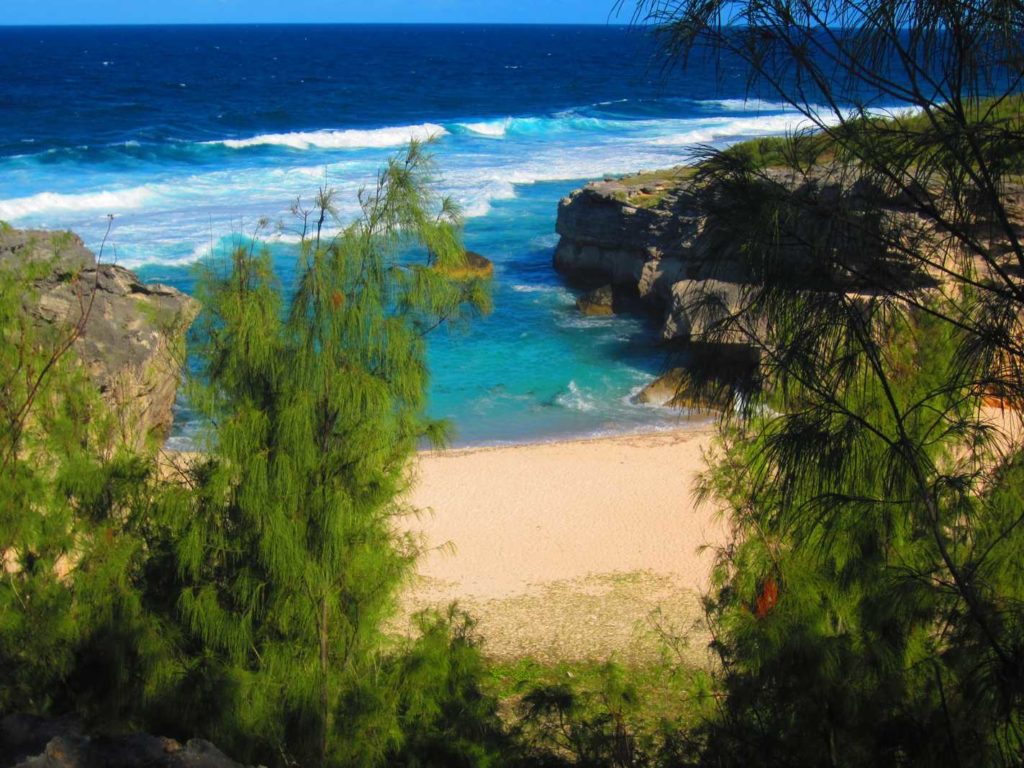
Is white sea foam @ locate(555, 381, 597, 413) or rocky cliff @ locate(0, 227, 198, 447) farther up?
rocky cliff @ locate(0, 227, 198, 447)

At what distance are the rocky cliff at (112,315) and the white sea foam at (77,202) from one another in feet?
76.5

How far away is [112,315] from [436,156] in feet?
30.8

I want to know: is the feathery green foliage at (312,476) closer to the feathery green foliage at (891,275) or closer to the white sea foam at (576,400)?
the feathery green foliage at (891,275)

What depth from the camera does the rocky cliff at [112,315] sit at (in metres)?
11.6

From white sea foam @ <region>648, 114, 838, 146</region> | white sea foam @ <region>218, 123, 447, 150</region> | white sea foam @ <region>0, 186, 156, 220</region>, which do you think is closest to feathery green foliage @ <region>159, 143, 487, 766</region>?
white sea foam @ <region>0, 186, 156, 220</region>

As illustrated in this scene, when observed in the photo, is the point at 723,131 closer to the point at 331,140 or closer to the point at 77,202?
the point at 331,140

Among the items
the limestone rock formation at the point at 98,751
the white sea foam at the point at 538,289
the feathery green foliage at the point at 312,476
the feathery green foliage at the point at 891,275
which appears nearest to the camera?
the feathery green foliage at the point at 891,275

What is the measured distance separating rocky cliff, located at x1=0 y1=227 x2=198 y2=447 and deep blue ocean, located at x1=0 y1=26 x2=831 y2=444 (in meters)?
1.06

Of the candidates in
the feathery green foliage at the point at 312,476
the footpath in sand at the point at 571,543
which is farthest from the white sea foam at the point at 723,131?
the feathery green foliage at the point at 312,476

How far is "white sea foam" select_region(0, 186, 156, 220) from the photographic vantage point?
37000 mm

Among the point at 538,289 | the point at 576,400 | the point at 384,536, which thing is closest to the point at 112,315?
the point at 384,536

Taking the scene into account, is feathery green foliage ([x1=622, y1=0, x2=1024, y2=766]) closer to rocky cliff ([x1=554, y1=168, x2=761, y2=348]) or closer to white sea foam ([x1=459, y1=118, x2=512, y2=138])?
rocky cliff ([x1=554, y1=168, x2=761, y2=348])

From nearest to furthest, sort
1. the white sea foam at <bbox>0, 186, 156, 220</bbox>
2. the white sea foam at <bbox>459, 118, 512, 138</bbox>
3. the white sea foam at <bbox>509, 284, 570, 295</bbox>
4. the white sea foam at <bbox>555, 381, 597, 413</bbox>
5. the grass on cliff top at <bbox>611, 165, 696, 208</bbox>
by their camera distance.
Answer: the white sea foam at <bbox>555, 381, 597, 413</bbox>, the grass on cliff top at <bbox>611, 165, 696, 208</bbox>, the white sea foam at <bbox>509, 284, 570, 295</bbox>, the white sea foam at <bbox>0, 186, 156, 220</bbox>, the white sea foam at <bbox>459, 118, 512, 138</bbox>

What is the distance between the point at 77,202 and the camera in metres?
38.2
